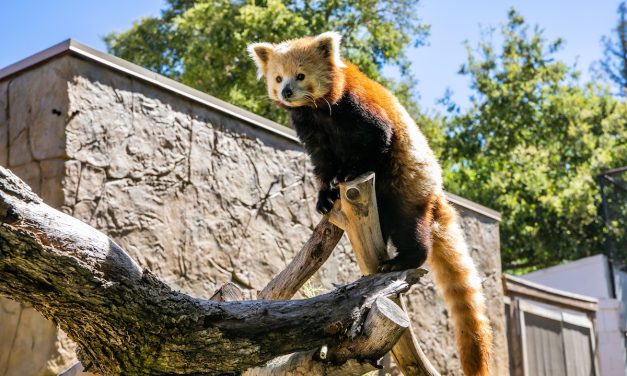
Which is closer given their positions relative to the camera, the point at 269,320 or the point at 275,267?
the point at 269,320

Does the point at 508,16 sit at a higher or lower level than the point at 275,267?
higher

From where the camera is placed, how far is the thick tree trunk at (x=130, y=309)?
2.04m

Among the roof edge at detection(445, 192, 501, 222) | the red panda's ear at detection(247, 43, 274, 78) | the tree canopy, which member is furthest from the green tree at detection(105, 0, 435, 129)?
the red panda's ear at detection(247, 43, 274, 78)

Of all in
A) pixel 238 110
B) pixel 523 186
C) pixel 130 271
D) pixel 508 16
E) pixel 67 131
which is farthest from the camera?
pixel 508 16

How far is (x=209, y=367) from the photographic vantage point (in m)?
2.49

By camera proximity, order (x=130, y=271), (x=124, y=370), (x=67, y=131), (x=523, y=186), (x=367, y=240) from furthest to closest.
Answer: (x=523, y=186), (x=67, y=131), (x=367, y=240), (x=124, y=370), (x=130, y=271)

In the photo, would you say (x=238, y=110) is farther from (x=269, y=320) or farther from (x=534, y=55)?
(x=534, y=55)

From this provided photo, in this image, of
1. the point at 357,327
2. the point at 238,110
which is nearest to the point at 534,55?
the point at 238,110

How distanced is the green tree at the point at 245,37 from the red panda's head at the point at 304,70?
6987 mm

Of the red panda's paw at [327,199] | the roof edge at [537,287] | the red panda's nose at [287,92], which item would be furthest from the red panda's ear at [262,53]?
the roof edge at [537,287]

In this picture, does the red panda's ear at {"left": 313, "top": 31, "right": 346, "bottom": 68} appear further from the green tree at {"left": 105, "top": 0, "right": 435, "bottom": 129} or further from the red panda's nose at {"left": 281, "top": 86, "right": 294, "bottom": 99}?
the green tree at {"left": 105, "top": 0, "right": 435, "bottom": 129}

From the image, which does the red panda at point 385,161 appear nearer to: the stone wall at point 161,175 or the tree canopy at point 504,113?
the stone wall at point 161,175

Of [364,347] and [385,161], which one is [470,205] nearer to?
[385,161]

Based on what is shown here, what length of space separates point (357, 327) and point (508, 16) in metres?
14.5
